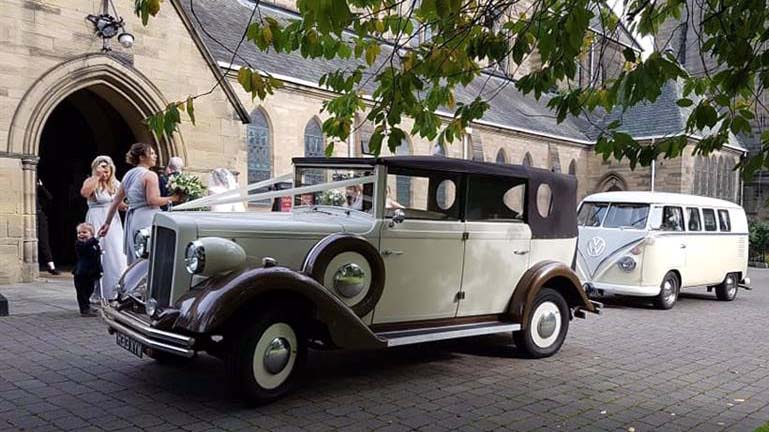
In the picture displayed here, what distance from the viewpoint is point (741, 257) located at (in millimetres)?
13047

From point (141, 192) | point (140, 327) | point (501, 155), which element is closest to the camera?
point (140, 327)

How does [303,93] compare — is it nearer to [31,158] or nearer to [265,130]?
[265,130]

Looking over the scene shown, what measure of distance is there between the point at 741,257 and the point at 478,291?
958 centimetres

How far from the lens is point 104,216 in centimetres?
767

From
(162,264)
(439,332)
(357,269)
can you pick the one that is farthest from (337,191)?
(162,264)

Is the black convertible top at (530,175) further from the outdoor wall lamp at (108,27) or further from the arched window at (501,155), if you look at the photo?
the arched window at (501,155)

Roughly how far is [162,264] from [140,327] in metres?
0.55

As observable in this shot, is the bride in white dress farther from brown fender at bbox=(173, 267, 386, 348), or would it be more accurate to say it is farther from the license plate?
brown fender at bbox=(173, 267, 386, 348)

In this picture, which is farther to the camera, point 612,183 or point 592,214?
point 612,183

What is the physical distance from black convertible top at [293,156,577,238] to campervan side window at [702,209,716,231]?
6473 millimetres

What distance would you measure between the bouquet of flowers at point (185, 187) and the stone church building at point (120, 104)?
2.12 ft

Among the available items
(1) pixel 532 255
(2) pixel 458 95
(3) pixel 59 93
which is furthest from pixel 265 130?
(1) pixel 532 255

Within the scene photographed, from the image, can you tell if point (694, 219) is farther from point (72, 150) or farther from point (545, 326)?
point (72, 150)

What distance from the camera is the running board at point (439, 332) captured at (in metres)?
5.22
